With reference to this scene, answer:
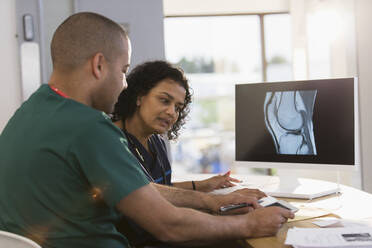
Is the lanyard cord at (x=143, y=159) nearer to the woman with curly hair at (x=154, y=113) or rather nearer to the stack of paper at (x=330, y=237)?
the woman with curly hair at (x=154, y=113)

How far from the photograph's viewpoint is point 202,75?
558 cm

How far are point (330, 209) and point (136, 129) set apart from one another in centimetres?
91

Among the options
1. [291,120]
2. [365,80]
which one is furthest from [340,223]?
[365,80]

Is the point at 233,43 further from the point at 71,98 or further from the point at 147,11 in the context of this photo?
the point at 71,98

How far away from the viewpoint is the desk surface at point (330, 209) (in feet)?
4.07

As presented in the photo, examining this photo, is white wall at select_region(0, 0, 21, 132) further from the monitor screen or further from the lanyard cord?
the monitor screen

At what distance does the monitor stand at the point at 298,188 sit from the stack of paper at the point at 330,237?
51 centimetres

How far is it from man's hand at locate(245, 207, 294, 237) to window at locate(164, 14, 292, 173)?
3639 mm

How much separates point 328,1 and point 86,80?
325 centimetres

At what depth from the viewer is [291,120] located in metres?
1.85

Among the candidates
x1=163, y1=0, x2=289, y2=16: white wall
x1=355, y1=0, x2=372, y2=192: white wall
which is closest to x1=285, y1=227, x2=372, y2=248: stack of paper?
x1=355, y1=0, x2=372, y2=192: white wall

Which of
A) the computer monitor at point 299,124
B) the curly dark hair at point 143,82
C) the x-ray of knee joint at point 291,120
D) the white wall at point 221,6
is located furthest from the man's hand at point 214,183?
the white wall at point 221,6

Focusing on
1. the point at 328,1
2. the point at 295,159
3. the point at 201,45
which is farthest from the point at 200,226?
the point at 201,45

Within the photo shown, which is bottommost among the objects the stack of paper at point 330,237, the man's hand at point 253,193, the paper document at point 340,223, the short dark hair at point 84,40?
the paper document at point 340,223
